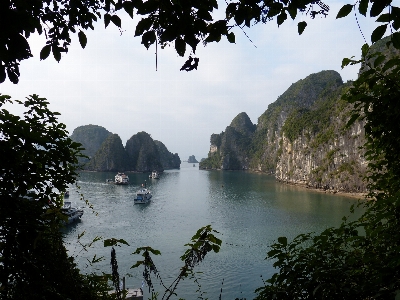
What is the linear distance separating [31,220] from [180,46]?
2.31 m

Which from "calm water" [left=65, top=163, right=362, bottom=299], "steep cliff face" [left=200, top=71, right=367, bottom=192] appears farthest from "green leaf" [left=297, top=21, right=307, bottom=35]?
"calm water" [left=65, top=163, right=362, bottom=299]

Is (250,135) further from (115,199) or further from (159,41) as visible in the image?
(159,41)

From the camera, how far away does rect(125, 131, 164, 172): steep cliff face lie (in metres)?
96.2

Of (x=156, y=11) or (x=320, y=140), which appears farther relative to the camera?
(x=320, y=140)

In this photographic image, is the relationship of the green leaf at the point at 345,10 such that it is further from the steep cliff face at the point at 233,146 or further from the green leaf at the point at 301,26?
the steep cliff face at the point at 233,146

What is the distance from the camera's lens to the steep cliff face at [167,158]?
13112cm

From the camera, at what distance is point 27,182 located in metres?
2.96

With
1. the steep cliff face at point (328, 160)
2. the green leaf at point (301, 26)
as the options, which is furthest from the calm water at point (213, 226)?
the steep cliff face at point (328, 160)

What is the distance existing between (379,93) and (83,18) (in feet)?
8.50

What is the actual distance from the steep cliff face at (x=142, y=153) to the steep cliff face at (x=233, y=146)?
25.3 m

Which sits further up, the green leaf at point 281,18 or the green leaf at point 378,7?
the green leaf at point 281,18

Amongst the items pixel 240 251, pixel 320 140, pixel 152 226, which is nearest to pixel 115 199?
pixel 152 226

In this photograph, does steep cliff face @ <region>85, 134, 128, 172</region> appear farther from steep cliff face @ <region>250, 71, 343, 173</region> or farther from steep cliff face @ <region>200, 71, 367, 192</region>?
steep cliff face @ <region>250, 71, 343, 173</region>

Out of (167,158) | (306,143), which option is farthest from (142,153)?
(306,143)
